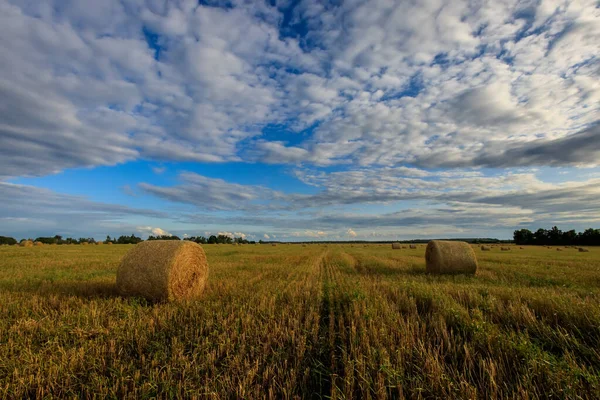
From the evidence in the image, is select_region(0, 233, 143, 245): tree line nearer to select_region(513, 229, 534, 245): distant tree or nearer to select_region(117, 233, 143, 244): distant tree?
select_region(117, 233, 143, 244): distant tree

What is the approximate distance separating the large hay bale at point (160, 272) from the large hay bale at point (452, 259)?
35.3ft

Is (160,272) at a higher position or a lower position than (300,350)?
higher

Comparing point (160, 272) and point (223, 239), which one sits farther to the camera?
point (223, 239)

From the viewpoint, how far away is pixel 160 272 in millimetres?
8172

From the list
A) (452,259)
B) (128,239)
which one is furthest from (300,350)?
(128,239)

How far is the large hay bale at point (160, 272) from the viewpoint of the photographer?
8.09 meters

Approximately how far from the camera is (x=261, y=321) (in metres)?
5.60

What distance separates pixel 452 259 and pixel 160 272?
40.8 ft

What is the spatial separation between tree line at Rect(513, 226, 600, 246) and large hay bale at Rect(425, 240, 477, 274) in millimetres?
83680

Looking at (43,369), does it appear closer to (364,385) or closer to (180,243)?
(364,385)

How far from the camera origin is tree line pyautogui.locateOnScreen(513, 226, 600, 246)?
73.4 meters

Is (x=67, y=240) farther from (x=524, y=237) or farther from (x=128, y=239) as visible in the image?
(x=524, y=237)

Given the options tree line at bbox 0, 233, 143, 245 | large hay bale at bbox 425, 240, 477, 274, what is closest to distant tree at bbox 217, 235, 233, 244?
tree line at bbox 0, 233, 143, 245

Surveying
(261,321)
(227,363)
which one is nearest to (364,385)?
(227,363)
